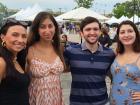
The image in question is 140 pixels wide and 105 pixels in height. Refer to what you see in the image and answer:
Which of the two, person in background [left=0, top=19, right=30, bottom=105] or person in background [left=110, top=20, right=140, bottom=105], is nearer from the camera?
person in background [left=0, top=19, right=30, bottom=105]

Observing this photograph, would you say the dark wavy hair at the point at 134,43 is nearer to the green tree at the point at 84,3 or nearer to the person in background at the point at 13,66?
the person in background at the point at 13,66

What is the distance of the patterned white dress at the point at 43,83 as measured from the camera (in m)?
4.58

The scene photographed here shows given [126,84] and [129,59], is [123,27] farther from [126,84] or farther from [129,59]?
[126,84]

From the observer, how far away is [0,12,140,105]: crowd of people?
171 inches

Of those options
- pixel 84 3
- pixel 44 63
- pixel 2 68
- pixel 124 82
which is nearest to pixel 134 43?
pixel 124 82

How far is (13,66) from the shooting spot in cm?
411

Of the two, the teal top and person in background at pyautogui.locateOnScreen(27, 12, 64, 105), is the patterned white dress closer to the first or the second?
person in background at pyautogui.locateOnScreen(27, 12, 64, 105)

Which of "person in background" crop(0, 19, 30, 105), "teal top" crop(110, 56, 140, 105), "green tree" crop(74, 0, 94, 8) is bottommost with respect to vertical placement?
"green tree" crop(74, 0, 94, 8)

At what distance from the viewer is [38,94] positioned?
4613 mm

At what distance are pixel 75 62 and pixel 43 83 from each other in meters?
0.54

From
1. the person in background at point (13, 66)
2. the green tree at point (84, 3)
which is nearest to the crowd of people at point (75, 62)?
the person in background at point (13, 66)

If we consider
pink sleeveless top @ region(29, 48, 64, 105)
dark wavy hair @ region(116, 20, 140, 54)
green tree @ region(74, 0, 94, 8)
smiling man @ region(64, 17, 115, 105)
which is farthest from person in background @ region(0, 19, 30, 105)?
green tree @ region(74, 0, 94, 8)

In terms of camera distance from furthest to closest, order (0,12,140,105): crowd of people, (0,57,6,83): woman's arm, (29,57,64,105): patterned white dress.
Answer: (29,57,64,105): patterned white dress, (0,12,140,105): crowd of people, (0,57,6,83): woman's arm

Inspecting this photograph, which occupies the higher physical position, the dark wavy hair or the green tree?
the dark wavy hair
